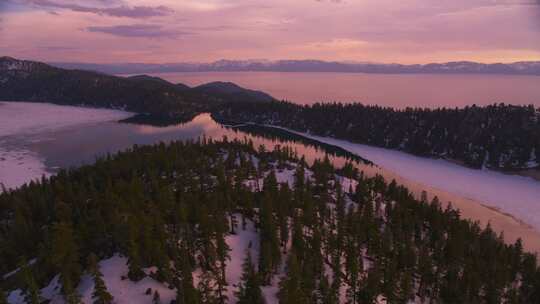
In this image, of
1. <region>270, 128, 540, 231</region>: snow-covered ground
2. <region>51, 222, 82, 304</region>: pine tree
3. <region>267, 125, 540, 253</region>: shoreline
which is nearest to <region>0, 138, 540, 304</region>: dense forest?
<region>51, 222, 82, 304</region>: pine tree

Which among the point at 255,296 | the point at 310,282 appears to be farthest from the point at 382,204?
the point at 255,296

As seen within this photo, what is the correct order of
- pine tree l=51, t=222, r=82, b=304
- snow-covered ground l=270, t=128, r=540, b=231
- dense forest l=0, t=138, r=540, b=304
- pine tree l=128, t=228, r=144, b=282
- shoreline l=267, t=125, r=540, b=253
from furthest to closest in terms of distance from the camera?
1. snow-covered ground l=270, t=128, r=540, b=231
2. shoreline l=267, t=125, r=540, b=253
3. dense forest l=0, t=138, r=540, b=304
4. pine tree l=128, t=228, r=144, b=282
5. pine tree l=51, t=222, r=82, b=304

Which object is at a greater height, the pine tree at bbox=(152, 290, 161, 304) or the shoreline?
the pine tree at bbox=(152, 290, 161, 304)

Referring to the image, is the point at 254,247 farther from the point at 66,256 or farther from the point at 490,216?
the point at 490,216

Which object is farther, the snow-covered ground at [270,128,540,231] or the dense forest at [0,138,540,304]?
the snow-covered ground at [270,128,540,231]

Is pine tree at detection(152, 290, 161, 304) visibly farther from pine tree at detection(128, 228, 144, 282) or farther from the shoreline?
the shoreline

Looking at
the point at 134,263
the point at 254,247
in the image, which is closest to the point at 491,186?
the point at 254,247

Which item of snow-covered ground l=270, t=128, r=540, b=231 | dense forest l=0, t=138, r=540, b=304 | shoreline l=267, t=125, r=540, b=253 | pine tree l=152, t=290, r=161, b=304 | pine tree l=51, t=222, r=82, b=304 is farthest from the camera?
snow-covered ground l=270, t=128, r=540, b=231

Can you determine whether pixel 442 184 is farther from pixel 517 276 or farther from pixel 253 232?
pixel 253 232
